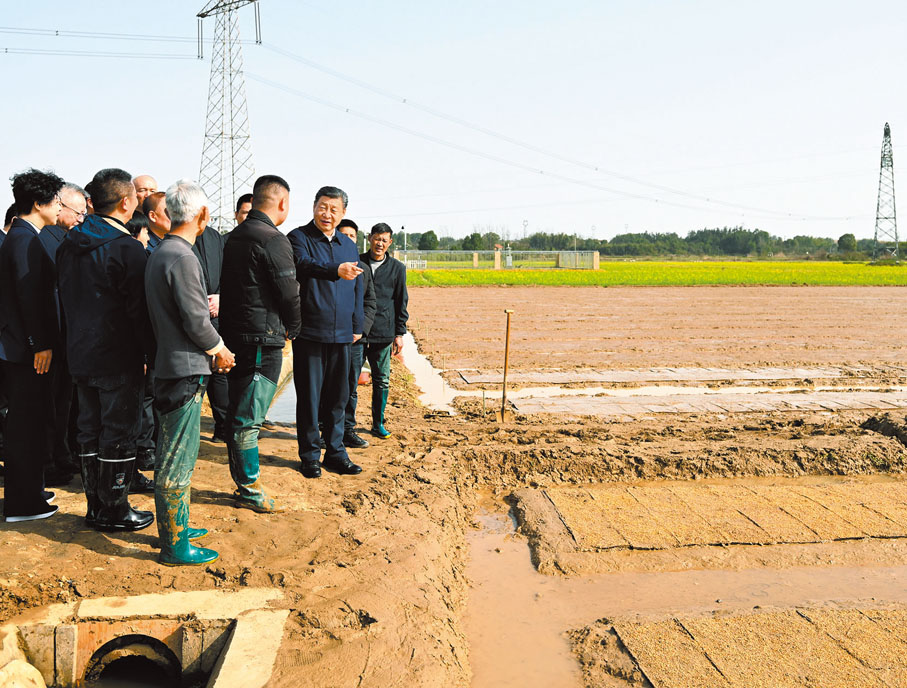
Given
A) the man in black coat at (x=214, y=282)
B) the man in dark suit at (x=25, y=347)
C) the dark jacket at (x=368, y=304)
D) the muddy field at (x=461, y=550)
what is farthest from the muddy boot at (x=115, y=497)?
the dark jacket at (x=368, y=304)

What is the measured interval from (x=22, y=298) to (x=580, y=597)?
370cm

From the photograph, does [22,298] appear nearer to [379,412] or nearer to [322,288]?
[322,288]

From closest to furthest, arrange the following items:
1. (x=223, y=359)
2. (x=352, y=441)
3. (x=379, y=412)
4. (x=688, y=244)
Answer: (x=223, y=359) < (x=352, y=441) < (x=379, y=412) < (x=688, y=244)

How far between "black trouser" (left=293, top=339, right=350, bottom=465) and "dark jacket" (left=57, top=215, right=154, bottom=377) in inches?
58.4

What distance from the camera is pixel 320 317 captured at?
17.4ft

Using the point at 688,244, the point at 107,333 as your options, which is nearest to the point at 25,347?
the point at 107,333

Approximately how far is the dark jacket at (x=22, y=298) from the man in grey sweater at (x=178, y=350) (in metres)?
0.99

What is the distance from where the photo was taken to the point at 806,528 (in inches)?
200

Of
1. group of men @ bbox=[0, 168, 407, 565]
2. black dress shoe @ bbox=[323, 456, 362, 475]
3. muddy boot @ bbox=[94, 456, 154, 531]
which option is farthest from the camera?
black dress shoe @ bbox=[323, 456, 362, 475]

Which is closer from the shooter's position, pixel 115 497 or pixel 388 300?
pixel 115 497

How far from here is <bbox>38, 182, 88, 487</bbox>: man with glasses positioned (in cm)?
461

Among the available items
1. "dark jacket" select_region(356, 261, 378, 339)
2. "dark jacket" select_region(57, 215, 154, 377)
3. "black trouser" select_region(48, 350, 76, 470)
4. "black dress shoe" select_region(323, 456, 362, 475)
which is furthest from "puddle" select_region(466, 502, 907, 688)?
"black trouser" select_region(48, 350, 76, 470)

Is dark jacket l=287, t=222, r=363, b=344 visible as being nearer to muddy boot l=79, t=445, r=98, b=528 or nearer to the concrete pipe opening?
muddy boot l=79, t=445, r=98, b=528

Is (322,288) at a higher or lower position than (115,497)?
higher
